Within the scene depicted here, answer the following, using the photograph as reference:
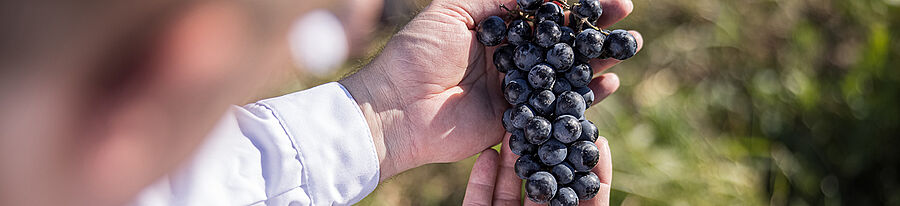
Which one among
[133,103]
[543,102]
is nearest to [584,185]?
[543,102]

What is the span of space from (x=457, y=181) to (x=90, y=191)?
4.82 feet

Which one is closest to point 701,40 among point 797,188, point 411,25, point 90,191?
point 797,188

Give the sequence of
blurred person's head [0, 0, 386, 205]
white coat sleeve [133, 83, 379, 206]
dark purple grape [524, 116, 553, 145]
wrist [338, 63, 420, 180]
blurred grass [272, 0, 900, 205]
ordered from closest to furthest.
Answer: blurred person's head [0, 0, 386, 205], dark purple grape [524, 116, 553, 145], white coat sleeve [133, 83, 379, 206], wrist [338, 63, 420, 180], blurred grass [272, 0, 900, 205]

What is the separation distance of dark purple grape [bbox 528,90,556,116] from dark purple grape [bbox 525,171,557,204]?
4.3 inches

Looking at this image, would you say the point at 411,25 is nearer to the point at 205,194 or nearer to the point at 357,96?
the point at 357,96

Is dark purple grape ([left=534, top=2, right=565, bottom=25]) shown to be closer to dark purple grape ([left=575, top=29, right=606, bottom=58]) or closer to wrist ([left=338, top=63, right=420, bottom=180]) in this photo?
dark purple grape ([left=575, top=29, right=606, bottom=58])

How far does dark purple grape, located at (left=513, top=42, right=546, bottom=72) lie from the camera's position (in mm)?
1063

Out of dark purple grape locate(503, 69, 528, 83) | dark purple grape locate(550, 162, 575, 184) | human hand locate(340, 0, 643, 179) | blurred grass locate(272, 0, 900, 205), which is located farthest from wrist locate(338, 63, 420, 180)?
blurred grass locate(272, 0, 900, 205)

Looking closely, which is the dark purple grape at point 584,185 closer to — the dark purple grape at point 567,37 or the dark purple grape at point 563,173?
the dark purple grape at point 563,173

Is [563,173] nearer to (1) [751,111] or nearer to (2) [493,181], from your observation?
(2) [493,181]

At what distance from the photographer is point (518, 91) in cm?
108

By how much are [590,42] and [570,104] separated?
0.11m

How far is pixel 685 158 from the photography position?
183 cm

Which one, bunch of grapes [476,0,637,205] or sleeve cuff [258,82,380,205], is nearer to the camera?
bunch of grapes [476,0,637,205]
